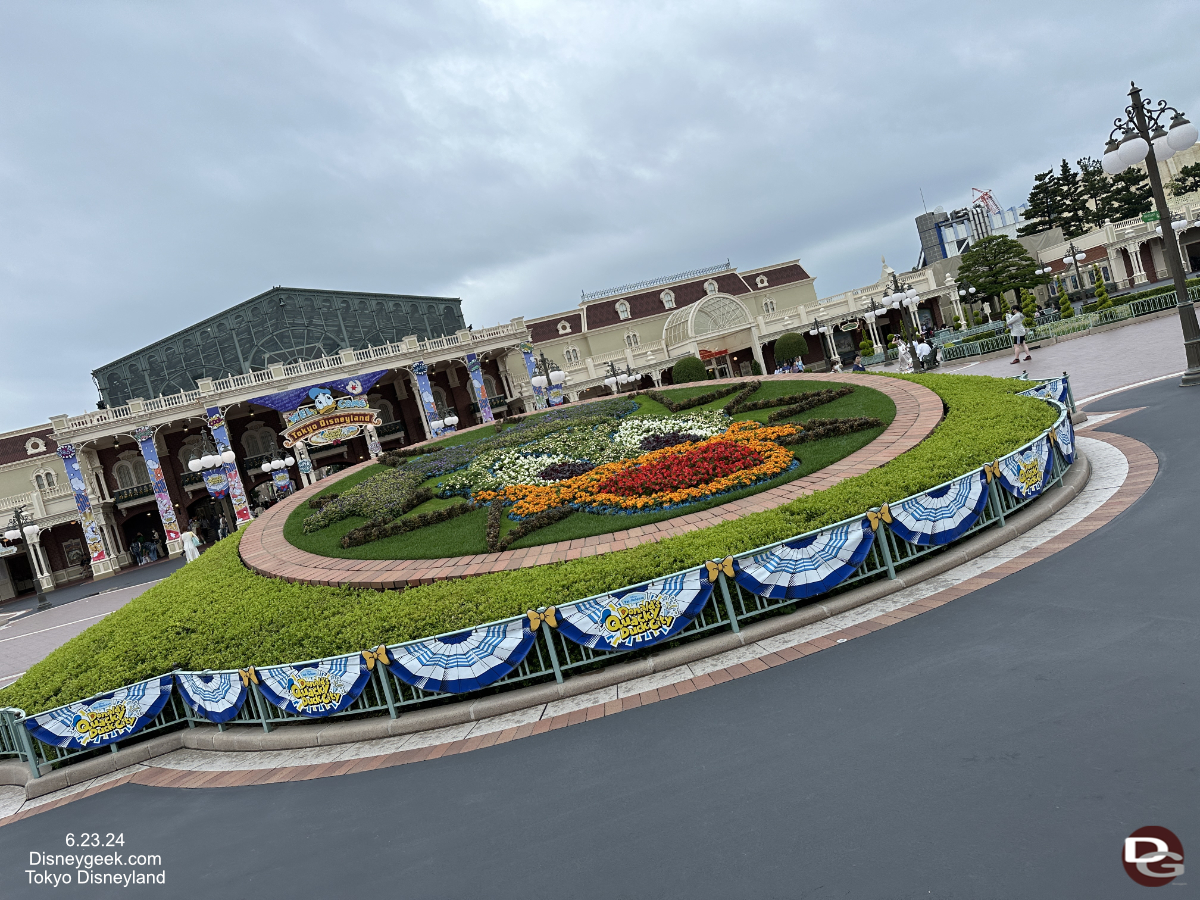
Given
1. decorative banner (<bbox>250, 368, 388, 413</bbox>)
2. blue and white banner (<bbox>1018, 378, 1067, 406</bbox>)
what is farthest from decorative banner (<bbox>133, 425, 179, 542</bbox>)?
blue and white banner (<bbox>1018, 378, 1067, 406</bbox>)

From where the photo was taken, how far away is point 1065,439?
881 cm

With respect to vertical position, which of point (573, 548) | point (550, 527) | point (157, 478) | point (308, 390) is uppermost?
point (308, 390)

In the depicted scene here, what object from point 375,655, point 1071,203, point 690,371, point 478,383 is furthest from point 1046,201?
point 375,655

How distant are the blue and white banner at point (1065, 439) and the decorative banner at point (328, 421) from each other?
64.3 ft

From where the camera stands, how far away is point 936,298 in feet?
Answer: 174

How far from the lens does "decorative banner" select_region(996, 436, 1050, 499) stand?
771cm

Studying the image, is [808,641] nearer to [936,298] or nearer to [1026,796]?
[1026,796]

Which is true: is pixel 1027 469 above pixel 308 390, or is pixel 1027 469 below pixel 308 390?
below

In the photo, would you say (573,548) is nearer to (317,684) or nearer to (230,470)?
(317,684)

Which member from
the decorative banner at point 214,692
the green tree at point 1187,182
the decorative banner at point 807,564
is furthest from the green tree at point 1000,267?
the decorative banner at point 214,692

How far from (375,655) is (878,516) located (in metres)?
5.31

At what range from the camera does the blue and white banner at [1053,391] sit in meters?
11.6

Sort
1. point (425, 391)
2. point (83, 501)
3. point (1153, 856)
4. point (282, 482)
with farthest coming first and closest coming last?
point (425, 391) → point (83, 501) → point (282, 482) → point (1153, 856)

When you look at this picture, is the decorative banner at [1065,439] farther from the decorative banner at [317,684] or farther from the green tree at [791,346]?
the green tree at [791,346]
